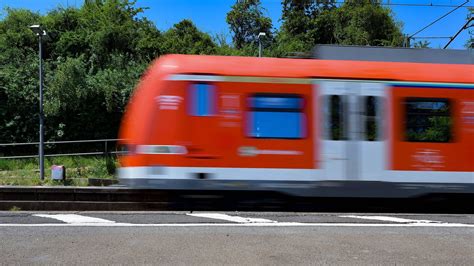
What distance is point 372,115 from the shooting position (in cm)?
696

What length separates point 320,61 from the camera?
7.16 meters

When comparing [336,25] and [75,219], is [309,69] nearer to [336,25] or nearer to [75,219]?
[75,219]

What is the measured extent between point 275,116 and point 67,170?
1476 centimetres

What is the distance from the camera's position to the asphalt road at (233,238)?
7.91 metres

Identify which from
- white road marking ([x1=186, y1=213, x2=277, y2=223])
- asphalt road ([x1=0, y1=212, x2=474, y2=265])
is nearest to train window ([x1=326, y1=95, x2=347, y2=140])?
asphalt road ([x1=0, y1=212, x2=474, y2=265])

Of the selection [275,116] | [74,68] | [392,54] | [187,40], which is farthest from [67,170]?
[187,40]

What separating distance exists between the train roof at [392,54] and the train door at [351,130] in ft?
2.16

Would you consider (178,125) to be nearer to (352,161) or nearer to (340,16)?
(352,161)

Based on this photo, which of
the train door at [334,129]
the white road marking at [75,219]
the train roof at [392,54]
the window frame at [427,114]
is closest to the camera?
the train door at [334,129]

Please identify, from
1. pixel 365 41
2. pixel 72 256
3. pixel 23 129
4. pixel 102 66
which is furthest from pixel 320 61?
pixel 365 41

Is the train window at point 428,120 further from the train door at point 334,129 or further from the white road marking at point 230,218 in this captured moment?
the white road marking at point 230,218

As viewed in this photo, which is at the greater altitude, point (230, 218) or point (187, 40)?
point (187, 40)

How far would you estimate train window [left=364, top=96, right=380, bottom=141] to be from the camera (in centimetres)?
694

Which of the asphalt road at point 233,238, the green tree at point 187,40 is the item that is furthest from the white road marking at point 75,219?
the green tree at point 187,40
